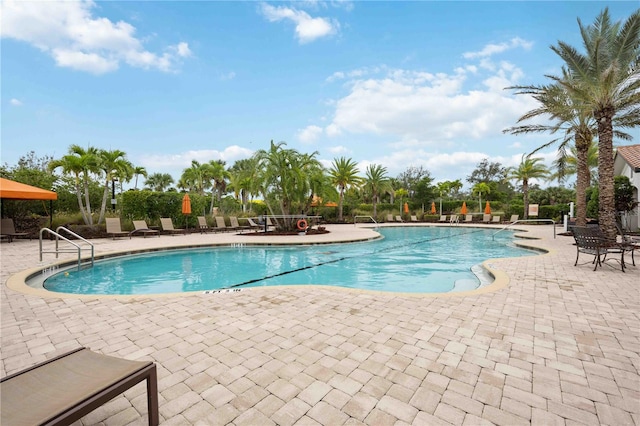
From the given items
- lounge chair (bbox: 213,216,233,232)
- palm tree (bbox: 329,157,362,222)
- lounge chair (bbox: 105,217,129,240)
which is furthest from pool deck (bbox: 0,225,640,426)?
palm tree (bbox: 329,157,362,222)

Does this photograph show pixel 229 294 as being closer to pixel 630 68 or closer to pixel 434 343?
pixel 434 343

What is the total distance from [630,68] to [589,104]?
146cm

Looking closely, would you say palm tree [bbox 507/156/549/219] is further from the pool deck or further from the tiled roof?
the pool deck

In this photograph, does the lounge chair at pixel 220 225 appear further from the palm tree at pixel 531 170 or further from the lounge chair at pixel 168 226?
the palm tree at pixel 531 170

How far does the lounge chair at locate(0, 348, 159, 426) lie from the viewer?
4.95 ft

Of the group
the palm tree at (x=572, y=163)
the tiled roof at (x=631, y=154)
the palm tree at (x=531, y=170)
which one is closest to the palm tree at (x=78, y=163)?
the palm tree at (x=572, y=163)

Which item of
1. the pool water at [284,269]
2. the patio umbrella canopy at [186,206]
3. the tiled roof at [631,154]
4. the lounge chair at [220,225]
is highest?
the tiled roof at [631,154]

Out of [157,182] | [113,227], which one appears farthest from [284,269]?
[157,182]

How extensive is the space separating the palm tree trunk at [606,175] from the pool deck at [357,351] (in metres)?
6.49

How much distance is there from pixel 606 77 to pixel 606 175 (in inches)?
124

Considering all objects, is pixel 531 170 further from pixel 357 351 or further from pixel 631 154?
pixel 357 351

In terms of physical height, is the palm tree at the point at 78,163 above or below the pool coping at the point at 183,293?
above

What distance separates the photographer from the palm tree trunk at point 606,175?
10.2 meters

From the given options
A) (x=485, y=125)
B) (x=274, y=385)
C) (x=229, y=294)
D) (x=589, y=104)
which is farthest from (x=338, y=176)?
(x=274, y=385)
